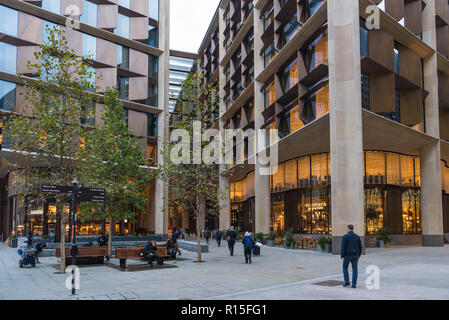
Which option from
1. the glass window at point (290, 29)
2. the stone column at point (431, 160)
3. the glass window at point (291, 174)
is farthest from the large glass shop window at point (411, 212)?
the glass window at point (290, 29)

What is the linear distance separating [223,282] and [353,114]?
14999 millimetres

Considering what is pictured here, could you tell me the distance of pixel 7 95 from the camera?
34.7 meters

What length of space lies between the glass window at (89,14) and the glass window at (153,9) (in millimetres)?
7008

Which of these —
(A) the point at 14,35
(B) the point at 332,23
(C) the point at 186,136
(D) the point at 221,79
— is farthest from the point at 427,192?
(A) the point at 14,35

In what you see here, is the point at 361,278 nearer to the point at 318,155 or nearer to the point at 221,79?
the point at 318,155

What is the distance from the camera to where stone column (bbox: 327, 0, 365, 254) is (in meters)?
23.4

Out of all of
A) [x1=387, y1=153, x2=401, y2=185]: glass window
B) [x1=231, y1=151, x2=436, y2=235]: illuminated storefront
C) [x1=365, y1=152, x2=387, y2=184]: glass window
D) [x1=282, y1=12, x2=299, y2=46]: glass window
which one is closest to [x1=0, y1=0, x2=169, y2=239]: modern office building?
[x1=231, y1=151, x2=436, y2=235]: illuminated storefront

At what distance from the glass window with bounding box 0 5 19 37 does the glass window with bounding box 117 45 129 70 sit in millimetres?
10592

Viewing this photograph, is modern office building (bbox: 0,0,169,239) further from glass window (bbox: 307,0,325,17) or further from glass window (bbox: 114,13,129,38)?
glass window (bbox: 307,0,325,17)

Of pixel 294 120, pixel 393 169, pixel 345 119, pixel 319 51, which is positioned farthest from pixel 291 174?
pixel 345 119

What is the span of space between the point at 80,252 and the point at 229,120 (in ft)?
121

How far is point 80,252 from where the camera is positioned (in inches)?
733

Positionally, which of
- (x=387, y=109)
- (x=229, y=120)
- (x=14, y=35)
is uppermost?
(x=14, y=35)
